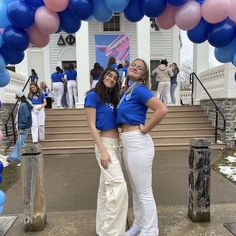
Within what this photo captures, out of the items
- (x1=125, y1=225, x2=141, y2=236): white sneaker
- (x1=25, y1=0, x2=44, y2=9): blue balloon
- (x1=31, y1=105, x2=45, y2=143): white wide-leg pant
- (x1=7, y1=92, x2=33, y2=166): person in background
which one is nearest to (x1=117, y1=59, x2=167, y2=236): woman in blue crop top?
(x1=125, y1=225, x2=141, y2=236): white sneaker

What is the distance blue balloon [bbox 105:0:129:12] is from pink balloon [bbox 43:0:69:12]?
43 centimetres

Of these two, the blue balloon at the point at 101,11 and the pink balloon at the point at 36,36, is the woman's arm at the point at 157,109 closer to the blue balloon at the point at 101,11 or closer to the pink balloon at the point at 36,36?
the blue balloon at the point at 101,11

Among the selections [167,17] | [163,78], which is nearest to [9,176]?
[167,17]

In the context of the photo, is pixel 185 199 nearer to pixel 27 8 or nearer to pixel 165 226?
pixel 165 226

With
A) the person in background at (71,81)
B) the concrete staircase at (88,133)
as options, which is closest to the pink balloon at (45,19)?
the concrete staircase at (88,133)

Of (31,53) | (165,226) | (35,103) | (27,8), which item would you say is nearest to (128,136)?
(165,226)

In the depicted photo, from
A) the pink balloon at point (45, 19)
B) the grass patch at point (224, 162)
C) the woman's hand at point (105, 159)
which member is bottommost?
the grass patch at point (224, 162)

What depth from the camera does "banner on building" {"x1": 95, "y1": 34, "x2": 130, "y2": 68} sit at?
1476cm

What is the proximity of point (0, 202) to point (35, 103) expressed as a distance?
5.26 meters

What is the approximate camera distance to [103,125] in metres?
3.13

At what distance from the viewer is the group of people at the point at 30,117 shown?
23.1ft

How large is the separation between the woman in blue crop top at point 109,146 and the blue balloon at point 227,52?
1285 mm

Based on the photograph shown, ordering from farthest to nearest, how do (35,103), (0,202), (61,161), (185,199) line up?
(35,103)
(61,161)
(185,199)
(0,202)

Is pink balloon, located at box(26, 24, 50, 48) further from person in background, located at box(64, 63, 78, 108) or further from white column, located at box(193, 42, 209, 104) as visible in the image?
white column, located at box(193, 42, 209, 104)
